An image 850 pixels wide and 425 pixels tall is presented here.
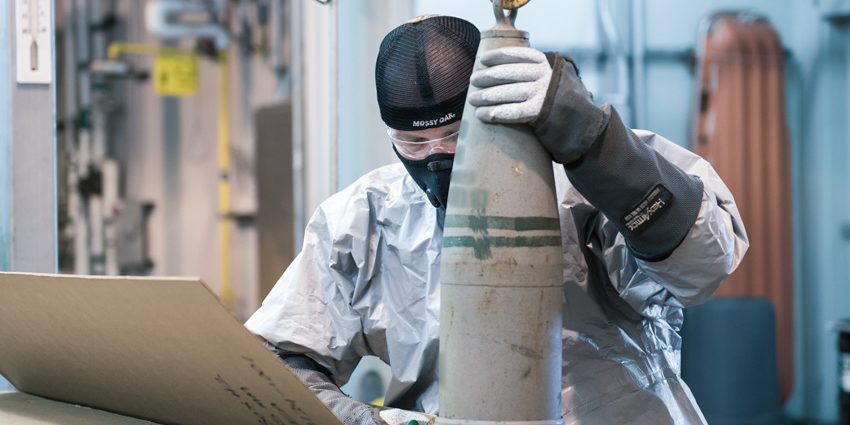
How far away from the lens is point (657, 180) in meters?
1.04

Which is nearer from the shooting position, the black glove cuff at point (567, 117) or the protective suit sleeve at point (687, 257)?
the black glove cuff at point (567, 117)

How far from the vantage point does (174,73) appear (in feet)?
15.6

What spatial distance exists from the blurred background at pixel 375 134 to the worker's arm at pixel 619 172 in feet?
6.23

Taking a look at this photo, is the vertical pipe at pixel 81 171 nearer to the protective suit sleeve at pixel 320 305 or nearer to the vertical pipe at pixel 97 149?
the vertical pipe at pixel 97 149

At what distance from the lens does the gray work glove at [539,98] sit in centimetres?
96

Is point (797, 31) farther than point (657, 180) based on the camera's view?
Yes

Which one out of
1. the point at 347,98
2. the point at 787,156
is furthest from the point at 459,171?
the point at 787,156

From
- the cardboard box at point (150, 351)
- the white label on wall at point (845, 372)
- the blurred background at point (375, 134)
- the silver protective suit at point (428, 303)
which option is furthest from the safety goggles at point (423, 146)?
the white label on wall at point (845, 372)

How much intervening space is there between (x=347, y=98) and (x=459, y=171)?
6.53ft

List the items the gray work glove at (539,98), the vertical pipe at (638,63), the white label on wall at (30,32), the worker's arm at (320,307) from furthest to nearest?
the vertical pipe at (638,63) < the white label on wall at (30,32) < the worker's arm at (320,307) < the gray work glove at (539,98)

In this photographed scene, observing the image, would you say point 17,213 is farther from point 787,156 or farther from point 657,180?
point 787,156

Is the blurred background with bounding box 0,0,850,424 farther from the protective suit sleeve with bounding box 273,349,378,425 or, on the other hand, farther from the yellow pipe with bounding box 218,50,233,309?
the protective suit sleeve with bounding box 273,349,378,425

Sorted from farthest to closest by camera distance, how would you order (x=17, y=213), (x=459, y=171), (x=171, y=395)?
1. (x=17, y=213)
2. (x=171, y=395)
3. (x=459, y=171)

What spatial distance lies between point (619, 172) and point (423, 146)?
1.09 ft
